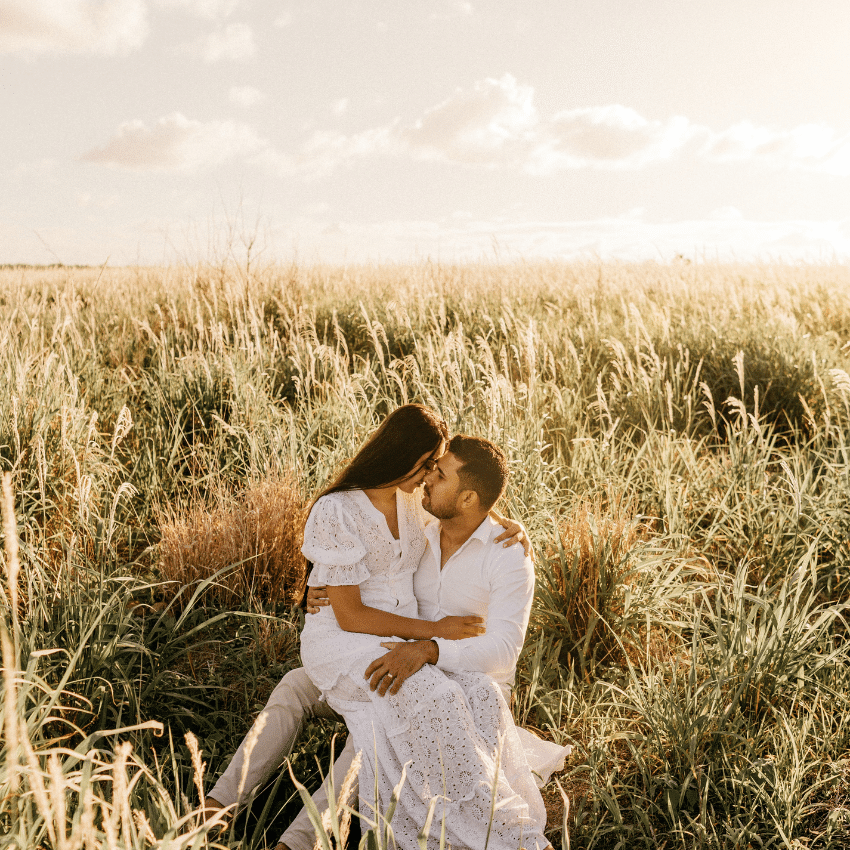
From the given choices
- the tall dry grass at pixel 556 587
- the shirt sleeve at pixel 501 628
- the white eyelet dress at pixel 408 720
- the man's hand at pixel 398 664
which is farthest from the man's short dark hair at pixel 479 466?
the tall dry grass at pixel 556 587

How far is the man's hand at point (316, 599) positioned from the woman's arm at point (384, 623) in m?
0.09

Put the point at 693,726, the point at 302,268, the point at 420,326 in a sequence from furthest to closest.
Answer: the point at 302,268, the point at 420,326, the point at 693,726

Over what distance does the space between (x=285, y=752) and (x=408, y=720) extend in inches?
20.0

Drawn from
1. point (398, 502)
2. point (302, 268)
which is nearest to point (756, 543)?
point (398, 502)

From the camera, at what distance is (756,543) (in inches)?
135

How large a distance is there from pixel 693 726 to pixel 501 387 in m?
1.96

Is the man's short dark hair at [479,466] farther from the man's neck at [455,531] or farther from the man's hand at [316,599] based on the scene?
the man's hand at [316,599]

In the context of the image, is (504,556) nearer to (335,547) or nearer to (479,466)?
(479,466)

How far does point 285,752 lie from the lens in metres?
2.29

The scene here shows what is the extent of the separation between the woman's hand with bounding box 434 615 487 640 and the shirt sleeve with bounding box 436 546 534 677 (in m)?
0.05

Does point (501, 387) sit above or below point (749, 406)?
above

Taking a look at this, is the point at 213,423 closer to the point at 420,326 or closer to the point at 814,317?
the point at 420,326

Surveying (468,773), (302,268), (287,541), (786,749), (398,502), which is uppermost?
(302,268)

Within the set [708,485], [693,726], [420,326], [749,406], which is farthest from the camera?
[420,326]
